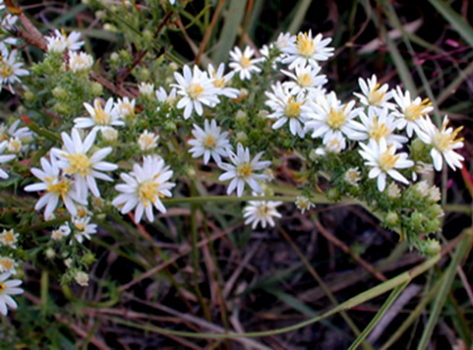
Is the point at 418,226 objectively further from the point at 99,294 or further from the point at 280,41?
the point at 99,294

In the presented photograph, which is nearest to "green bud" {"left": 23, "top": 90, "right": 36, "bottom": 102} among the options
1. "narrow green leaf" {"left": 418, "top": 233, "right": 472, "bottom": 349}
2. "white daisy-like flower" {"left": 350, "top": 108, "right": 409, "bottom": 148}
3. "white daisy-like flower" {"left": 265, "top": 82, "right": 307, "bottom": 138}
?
"white daisy-like flower" {"left": 265, "top": 82, "right": 307, "bottom": 138}

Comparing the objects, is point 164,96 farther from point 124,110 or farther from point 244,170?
point 244,170

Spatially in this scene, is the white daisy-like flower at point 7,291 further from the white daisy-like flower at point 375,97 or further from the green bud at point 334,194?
the white daisy-like flower at point 375,97

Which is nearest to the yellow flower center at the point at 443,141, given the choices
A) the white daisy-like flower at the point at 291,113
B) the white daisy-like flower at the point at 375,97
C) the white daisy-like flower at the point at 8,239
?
the white daisy-like flower at the point at 375,97

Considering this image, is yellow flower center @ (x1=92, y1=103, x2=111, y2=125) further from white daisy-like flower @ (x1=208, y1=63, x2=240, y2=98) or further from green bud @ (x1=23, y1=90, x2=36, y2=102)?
green bud @ (x1=23, y1=90, x2=36, y2=102)

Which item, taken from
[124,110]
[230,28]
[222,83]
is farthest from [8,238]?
[230,28]

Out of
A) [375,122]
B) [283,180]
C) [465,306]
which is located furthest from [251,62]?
[465,306]
